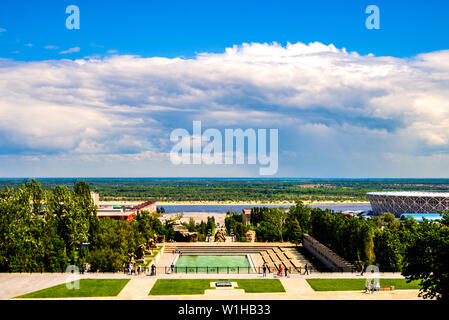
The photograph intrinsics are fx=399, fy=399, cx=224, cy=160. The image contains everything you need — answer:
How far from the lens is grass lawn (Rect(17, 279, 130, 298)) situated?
81.6 ft

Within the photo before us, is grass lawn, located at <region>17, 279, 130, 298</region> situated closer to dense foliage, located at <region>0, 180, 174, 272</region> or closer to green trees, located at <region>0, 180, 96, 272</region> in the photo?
dense foliage, located at <region>0, 180, 174, 272</region>

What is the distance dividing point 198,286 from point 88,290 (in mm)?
7265

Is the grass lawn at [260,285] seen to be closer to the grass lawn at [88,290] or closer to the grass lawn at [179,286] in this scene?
the grass lawn at [179,286]

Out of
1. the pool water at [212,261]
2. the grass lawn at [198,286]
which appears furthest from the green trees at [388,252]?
the pool water at [212,261]

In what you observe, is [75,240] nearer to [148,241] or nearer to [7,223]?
[7,223]

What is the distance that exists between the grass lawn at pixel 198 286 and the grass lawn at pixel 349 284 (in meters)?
2.60

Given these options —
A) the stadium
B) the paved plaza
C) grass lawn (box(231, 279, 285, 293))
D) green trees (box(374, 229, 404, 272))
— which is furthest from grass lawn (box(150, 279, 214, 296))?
the stadium

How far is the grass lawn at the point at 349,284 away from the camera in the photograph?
2698cm

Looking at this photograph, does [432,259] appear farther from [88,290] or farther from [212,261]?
[212,261]

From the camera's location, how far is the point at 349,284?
28109 millimetres

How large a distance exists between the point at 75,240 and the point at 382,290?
83.2 ft

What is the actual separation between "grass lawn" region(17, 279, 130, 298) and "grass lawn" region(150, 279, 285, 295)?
2.57 m

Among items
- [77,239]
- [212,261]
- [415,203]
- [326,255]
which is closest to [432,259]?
[326,255]

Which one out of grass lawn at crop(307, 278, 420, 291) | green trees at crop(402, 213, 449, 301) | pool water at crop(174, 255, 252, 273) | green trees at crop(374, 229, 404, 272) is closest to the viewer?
green trees at crop(402, 213, 449, 301)
